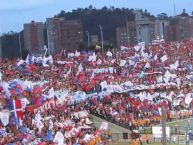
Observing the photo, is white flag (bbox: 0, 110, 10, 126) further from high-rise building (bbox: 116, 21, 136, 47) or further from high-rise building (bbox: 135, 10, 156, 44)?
high-rise building (bbox: 116, 21, 136, 47)

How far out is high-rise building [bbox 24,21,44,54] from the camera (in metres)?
121

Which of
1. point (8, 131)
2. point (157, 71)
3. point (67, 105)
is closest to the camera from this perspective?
point (8, 131)

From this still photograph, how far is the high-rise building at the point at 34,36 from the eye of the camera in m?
121

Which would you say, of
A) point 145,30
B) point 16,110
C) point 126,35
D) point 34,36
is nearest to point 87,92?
point 16,110

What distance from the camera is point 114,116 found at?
44.0 meters

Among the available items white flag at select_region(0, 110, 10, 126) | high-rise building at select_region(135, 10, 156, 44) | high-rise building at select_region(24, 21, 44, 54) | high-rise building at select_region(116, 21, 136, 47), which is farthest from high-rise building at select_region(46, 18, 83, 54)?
white flag at select_region(0, 110, 10, 126)

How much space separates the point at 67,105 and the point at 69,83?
19.5 ft

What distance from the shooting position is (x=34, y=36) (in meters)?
123

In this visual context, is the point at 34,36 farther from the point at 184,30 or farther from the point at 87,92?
the point at 87,92

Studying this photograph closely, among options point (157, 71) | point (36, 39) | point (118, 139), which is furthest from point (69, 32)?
point (118, 139)

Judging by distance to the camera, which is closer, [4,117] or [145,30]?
[4,117]

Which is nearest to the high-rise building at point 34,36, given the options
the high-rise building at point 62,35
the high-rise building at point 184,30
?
the high-rise building at point 62,35

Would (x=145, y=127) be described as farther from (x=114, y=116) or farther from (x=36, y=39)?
Result: (x=36, y=39)

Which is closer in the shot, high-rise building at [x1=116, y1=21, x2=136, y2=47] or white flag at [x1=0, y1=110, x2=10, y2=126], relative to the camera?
white flag at [x1=0, y1=110, x2=10, y2=126]
